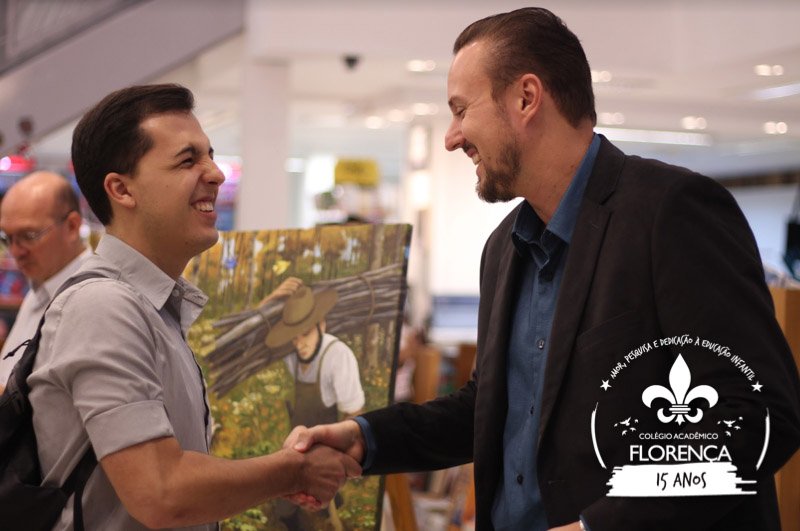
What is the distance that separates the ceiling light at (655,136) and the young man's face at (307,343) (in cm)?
1124

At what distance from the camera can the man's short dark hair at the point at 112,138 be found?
191 centimetres

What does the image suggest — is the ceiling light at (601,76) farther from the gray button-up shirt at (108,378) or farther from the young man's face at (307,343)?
the gray button-up shirt at (108,378)

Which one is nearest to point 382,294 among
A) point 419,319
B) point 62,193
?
point 62,193

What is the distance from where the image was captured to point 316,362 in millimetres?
2799

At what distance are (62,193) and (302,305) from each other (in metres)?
1.73

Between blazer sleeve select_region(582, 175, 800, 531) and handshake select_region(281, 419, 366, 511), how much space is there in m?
0.73

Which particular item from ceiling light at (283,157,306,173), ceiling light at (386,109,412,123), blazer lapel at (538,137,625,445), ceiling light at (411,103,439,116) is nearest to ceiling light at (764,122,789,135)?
ceiling light at (411,103,439,116)

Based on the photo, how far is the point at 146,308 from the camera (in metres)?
1.83

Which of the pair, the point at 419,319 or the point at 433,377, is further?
the point at 419,319

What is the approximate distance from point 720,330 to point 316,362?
1425mm

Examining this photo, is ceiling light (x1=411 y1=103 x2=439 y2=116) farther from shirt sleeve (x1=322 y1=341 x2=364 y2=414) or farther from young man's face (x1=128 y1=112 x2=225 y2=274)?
young man's face (x1=128 y1=112 x2=225 y2=274)

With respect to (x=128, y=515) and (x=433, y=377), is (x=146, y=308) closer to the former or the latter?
(x=128, y=515)

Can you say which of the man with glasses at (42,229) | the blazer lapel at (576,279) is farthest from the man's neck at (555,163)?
the man with glasses at (42,229)

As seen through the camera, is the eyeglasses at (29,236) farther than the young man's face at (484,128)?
Yes
